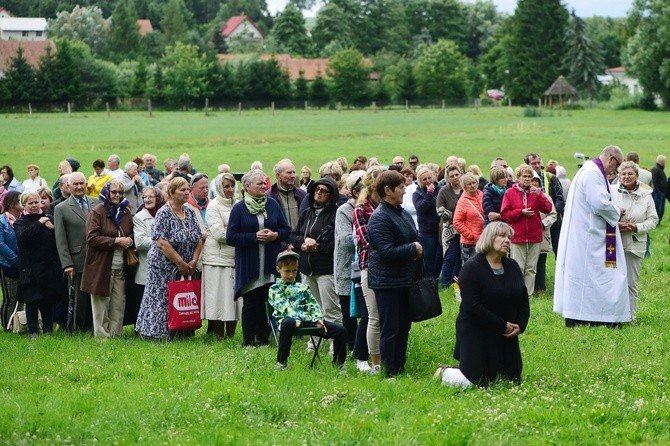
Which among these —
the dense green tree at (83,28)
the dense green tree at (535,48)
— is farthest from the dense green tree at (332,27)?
the dense green tree at (535,48)

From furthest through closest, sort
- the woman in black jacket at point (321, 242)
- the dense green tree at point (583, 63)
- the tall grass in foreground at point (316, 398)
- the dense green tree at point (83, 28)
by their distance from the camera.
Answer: the dense green tree at point (83, 28) → the dense green tree at point (583, 63) → the woman in black jacket at point (321, 242) → the tall grass in foreground at point (316, 398)

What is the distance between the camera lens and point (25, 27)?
153 meters

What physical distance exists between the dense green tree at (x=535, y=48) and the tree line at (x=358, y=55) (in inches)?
4.4

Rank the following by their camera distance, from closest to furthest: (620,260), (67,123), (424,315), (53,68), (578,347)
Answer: (424,315) → (578,347) → (620,260) → (67,123) → (53,68)

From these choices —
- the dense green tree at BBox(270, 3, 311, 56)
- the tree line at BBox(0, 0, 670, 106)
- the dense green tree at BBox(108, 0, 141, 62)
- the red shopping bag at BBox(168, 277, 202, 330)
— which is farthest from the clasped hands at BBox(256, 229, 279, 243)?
the dense green tree at BBox(270, 3, 311, 56)

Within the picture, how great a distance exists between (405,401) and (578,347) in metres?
3.43

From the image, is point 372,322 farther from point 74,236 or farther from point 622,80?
point 622,80

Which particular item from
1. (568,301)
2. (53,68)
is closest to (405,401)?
(568,301)

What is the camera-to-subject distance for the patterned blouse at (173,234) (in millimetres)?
12492

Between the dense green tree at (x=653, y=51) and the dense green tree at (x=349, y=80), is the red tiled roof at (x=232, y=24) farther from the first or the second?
the dense green tree at (x=653, y=51)

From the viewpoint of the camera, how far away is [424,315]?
9766 mm

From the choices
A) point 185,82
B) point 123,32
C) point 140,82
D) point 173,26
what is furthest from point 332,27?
point 140,82

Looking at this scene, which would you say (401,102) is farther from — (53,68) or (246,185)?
(246,185)

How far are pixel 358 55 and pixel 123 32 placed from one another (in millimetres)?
45400
